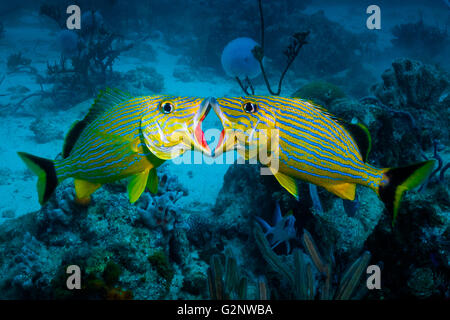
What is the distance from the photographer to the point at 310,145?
1.71 m

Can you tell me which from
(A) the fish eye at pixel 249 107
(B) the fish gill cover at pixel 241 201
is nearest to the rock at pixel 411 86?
(B) the fish gill cover at pixel 241 201

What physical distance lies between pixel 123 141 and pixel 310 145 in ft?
4.25

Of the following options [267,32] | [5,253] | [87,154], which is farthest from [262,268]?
[267,32]

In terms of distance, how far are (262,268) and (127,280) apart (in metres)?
1.75

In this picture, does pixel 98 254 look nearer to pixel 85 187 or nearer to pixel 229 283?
pixel 85 187

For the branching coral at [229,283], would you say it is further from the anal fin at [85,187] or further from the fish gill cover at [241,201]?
the anal fin at [85,187]

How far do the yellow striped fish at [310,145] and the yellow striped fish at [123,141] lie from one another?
0.25 meters

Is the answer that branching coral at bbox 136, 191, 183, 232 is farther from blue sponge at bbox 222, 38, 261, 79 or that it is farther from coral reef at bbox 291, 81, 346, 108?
blue sponge at bbox 222, 38, 261, 79

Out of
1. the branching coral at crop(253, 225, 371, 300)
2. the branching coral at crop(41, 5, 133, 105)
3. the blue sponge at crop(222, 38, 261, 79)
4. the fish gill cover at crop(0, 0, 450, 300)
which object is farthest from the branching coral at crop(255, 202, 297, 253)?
the branching coral at crop(41, 5, 133, 105)

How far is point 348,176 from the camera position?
5.81ft

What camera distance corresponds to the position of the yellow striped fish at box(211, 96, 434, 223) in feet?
5.30

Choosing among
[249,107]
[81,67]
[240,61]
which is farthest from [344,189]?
[81,67]
